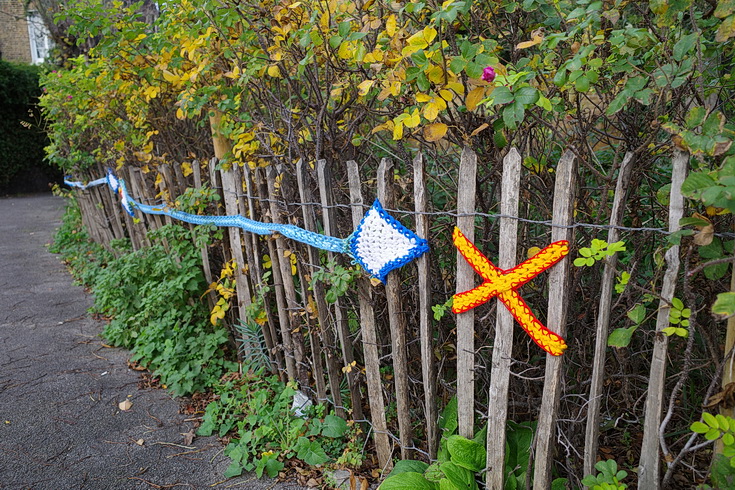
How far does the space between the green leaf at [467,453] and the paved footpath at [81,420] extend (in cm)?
97

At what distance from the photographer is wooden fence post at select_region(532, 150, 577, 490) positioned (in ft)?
5.65

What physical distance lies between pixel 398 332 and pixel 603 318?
100 cm

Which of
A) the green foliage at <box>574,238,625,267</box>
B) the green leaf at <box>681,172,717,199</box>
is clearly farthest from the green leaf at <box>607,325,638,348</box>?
the green leaf at <box>681,172,717,199</box>

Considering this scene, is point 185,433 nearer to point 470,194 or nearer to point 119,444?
point 119,444

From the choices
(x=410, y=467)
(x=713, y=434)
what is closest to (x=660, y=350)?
(x=713, y=434)

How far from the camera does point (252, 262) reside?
365cm

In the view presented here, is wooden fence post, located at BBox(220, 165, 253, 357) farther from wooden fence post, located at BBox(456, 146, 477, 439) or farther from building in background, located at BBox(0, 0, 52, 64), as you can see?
building in background, located at BBox(0, 0, 52, 64)

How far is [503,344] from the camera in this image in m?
2.06

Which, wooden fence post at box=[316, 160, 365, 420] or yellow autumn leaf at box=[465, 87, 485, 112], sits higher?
yellow autumn leaf at box=[465, 87, 485, 112]

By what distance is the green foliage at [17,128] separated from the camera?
15.8m

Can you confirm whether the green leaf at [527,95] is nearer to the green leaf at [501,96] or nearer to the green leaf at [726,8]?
the green leaf at [501,96]

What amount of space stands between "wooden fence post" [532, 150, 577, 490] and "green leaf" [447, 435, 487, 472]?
0.27 m

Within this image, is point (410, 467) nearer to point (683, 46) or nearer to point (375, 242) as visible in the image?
point (375, 242)

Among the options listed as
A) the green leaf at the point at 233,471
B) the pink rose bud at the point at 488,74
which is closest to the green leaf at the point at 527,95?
the pink rose bud at the point at 488,74
